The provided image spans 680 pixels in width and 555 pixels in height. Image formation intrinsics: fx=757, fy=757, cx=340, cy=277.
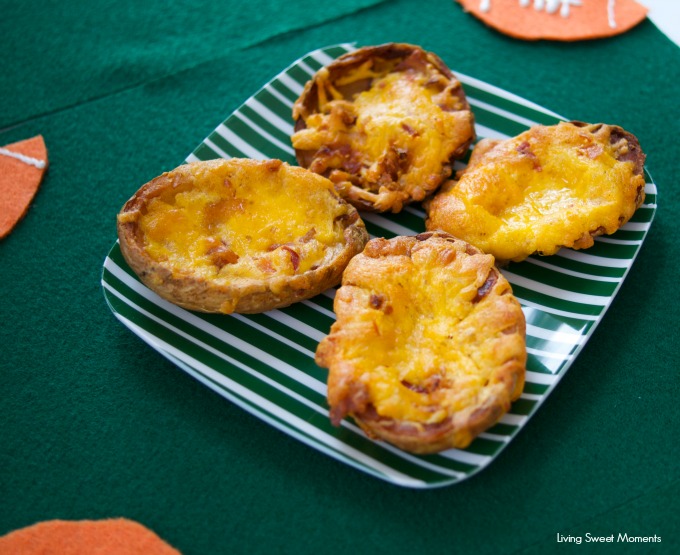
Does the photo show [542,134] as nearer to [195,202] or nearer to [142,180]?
[195,202]

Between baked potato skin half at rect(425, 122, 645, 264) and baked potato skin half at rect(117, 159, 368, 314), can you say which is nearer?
baked potato skin half at rect(117, 159, 368, 314)

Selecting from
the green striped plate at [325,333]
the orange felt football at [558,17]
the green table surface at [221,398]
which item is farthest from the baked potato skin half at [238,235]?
the orange felt football at [558,17]

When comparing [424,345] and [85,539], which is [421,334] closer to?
[424,345]

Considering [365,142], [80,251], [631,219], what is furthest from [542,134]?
[80,251]

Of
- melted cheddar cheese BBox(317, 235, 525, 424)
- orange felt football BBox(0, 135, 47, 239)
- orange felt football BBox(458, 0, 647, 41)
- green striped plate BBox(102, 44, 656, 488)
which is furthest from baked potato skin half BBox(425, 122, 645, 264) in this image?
orange felt football BBox(0, 135, 47, 239)

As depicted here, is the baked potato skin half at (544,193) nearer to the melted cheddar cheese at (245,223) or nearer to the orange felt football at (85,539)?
the melted cheddar cheese at (245,223)

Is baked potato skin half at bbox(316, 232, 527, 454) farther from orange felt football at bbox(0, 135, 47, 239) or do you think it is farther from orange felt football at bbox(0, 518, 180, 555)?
orange felt football at bbox(0, 135, 47, 239)
